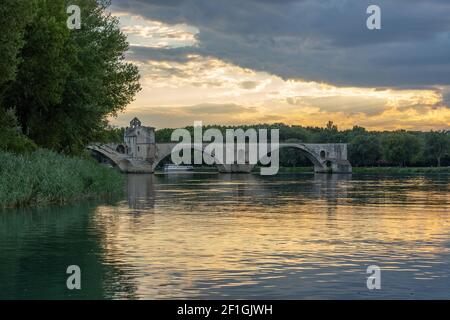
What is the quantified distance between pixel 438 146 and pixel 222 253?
15179 centimetres

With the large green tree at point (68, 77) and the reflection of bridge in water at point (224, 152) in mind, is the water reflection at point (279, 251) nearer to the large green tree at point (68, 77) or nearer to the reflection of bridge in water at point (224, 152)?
the large green tree at point (68, 77)

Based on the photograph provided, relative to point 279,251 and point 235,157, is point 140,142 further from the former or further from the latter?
point 279,251

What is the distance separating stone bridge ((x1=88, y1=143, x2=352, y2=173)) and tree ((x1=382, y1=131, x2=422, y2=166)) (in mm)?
8823

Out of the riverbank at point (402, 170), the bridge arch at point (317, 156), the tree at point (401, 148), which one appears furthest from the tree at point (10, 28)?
the tree at point (401, 148)

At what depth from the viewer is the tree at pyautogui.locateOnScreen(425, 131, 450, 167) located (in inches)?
6506

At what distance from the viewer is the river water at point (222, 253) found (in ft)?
53.0

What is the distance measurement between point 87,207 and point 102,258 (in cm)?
1813

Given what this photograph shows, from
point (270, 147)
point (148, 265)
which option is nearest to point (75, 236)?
point (148, 265)

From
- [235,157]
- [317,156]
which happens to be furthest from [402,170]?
[235,157]

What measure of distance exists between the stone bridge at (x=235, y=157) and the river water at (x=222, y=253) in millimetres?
111548
